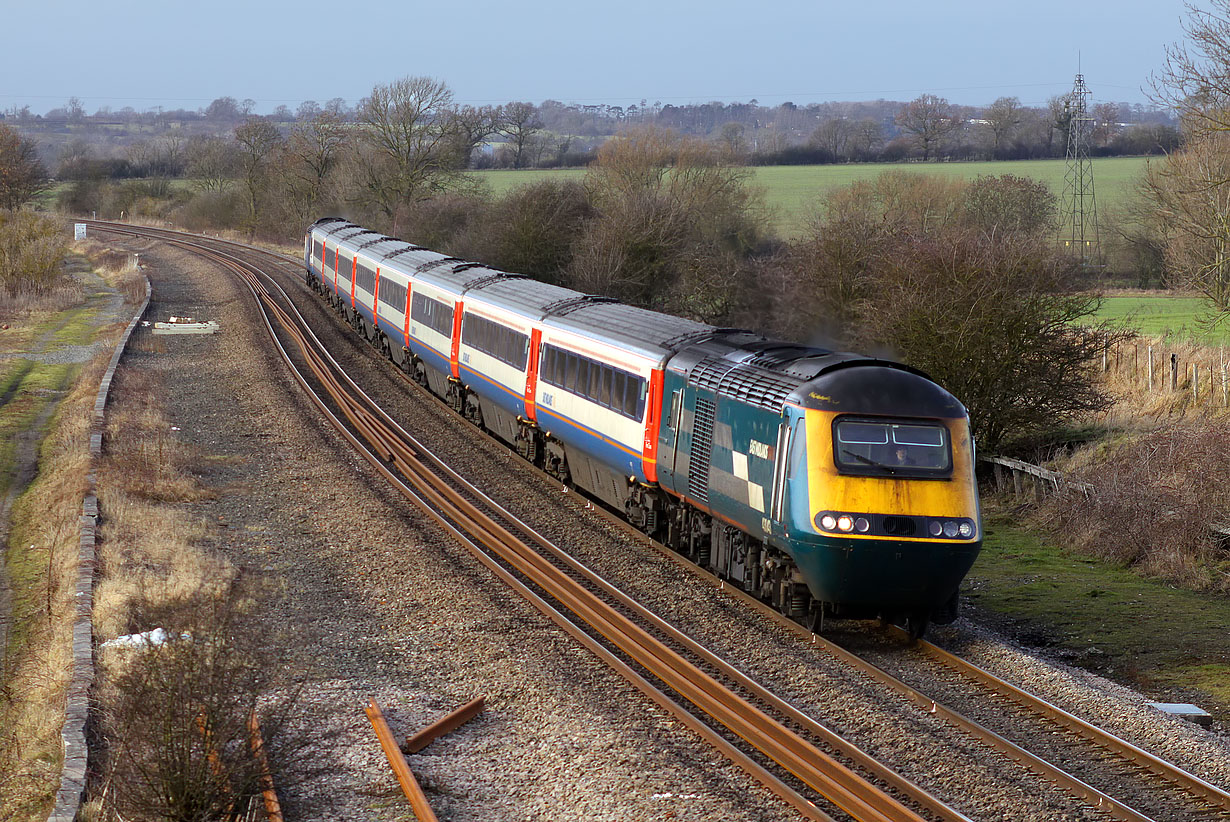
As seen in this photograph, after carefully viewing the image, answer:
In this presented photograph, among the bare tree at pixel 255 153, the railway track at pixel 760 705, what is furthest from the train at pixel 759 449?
the bare tree at pixel 255 153

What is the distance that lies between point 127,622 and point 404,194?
5190 cm

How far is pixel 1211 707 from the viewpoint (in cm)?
1139

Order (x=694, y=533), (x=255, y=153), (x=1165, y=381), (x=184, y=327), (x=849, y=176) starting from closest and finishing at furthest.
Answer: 1. (x=694, y=533)
2. (x=1165, y=381)
3. (x=184, y=327)
4. (x=255, y=153)
5. (x=849, y=176)

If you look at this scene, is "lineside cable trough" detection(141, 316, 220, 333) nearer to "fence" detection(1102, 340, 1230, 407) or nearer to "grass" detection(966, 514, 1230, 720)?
"fence" detection(1102, 340, 1230, 407)

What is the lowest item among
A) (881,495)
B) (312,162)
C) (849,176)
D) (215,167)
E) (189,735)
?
(189,735)

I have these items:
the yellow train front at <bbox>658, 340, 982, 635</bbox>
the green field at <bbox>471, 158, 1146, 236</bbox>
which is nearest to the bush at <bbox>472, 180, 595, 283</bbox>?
the green field at <bbox>471, 158, 1146, 236</bbox>

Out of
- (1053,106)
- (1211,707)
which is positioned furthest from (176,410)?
(1053,106)

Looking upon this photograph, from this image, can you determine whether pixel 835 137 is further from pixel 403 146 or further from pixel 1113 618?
pixel 1113 618

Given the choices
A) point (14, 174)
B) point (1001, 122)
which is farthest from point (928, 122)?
point (14, 174)

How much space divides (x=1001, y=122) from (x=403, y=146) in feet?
160

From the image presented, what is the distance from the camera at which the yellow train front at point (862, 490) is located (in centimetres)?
1171

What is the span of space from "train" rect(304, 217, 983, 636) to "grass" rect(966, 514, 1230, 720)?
6.71ft

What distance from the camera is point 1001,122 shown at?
90125mm

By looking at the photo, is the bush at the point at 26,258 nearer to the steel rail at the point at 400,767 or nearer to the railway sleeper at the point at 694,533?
the railway sleeper at the point at 694,533
